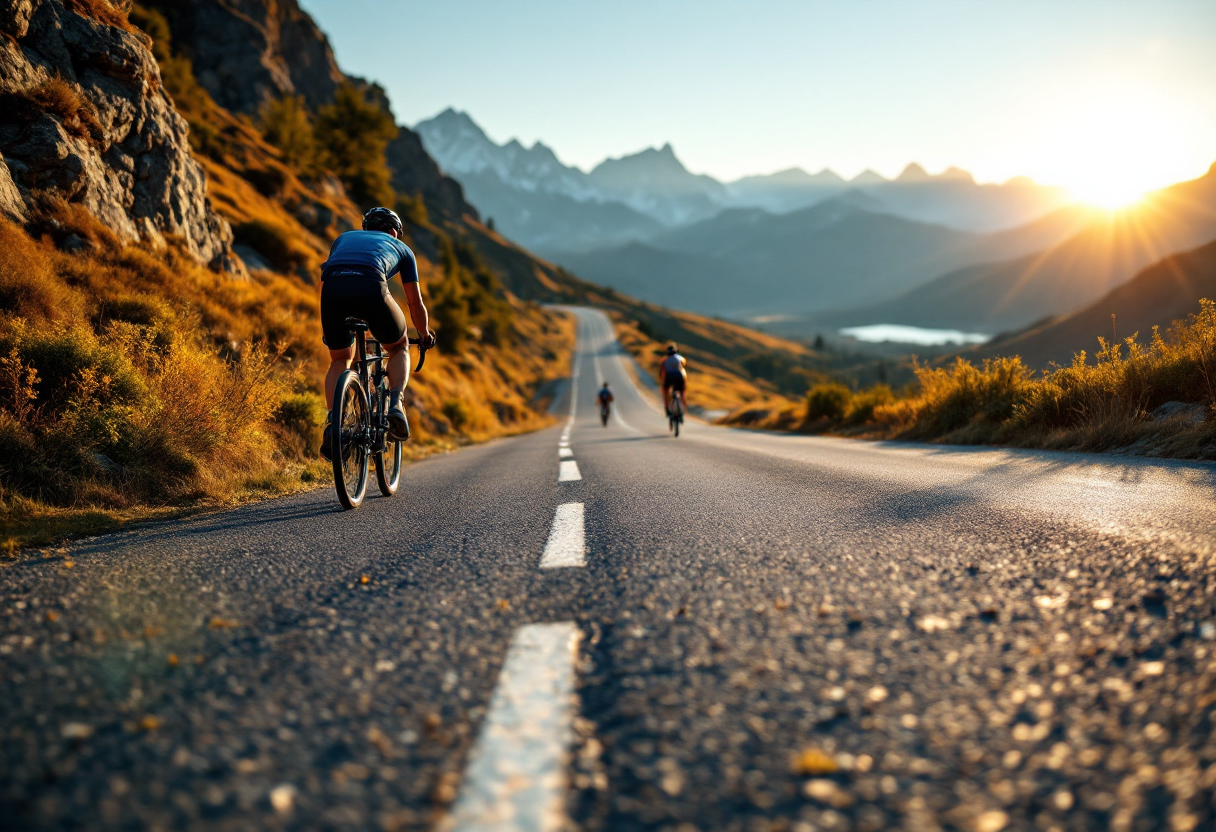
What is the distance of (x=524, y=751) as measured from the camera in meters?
1.23

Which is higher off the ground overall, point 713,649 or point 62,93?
point 62,93

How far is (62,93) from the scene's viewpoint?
8.33 meters

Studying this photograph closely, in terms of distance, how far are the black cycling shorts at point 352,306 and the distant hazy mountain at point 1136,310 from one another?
51370mm

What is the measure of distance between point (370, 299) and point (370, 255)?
33 centimetres

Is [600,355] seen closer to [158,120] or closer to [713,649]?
[158,120]

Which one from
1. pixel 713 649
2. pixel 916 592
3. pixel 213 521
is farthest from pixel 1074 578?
pixel 213 521

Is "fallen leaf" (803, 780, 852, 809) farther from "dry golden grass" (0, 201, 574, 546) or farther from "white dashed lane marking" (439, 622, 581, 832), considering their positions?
"dry golden grass" (0, 201, 574, 546)

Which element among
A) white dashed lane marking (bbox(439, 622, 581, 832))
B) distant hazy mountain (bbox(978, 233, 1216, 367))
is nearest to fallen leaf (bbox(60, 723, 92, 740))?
white dashed lane marking (bbox(439, 622, 581, 832))

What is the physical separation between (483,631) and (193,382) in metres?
4.92

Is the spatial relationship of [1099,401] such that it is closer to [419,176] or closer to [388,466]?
[388,466]

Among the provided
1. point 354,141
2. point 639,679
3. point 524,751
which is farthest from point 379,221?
point 354,141

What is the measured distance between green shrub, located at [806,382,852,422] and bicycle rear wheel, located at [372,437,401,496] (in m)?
12.9

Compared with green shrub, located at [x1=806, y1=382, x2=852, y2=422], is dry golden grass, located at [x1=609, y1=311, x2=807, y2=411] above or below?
above

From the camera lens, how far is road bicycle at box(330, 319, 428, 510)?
412cm
